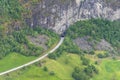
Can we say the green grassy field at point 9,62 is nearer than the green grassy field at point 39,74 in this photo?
No

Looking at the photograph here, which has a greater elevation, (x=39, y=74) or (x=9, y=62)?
(x=9, y=62)

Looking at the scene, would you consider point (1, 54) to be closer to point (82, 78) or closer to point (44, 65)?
point (44, 65)

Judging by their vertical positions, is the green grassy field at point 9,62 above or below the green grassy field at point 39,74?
above

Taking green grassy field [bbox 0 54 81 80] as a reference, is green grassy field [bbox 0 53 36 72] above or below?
above

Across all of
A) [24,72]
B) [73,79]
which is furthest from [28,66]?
[73,79]

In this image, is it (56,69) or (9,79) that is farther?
(56,69)

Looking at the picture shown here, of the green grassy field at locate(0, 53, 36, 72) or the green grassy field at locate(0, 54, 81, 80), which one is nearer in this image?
the green grassy field at locate(0, 54, 81, 80)

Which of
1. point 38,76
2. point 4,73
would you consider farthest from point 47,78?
point 4,73

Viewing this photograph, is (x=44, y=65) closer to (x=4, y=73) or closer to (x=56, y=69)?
(x=56, y=69)

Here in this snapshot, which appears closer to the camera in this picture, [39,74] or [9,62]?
[39,74]
